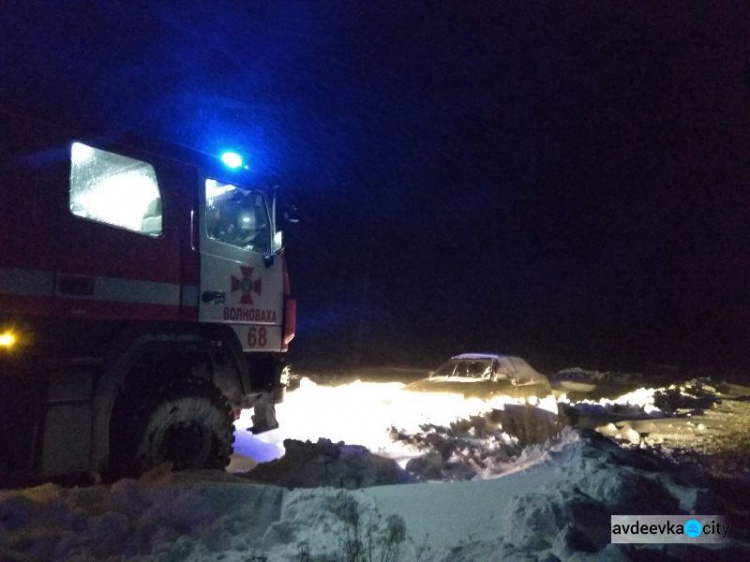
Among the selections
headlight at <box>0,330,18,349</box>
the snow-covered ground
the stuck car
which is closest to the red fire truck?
headlight at <box>0,330,18,349</box>

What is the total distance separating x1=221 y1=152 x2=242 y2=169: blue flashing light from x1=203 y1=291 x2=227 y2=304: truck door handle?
130cm

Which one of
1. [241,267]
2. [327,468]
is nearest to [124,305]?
[241,267]

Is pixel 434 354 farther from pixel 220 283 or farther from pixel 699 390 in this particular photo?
pixel 220 283

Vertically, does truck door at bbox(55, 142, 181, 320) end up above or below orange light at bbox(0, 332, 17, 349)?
above

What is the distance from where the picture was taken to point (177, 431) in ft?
19.6

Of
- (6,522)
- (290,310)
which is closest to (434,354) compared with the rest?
(290,310)

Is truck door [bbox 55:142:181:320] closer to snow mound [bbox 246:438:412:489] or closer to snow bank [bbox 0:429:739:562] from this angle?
snow bank [bbox 0:429:739:562]

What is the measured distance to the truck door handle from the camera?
20.8 ft

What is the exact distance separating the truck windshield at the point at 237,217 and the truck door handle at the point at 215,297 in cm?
52

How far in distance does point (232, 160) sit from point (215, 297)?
1.43 m

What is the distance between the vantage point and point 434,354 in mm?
44188

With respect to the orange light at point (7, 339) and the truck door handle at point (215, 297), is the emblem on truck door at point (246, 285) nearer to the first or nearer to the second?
the truck door handle at point (215, 297)

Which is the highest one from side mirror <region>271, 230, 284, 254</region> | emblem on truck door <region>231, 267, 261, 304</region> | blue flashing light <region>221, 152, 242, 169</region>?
blue flashing light <region>221, 152, 242, 169</region>

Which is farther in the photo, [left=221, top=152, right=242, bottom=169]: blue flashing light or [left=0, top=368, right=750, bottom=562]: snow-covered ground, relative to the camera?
[left=221, top=152, right=242, bottom=169]: blue flashing light
